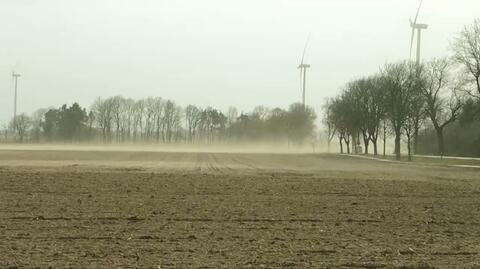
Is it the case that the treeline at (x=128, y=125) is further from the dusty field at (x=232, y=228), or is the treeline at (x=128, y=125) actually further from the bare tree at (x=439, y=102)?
the dusty field at (x=232, y=228)

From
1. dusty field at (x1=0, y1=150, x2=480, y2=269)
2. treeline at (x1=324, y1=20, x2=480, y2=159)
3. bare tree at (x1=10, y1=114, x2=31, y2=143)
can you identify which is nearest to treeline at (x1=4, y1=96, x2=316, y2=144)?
bare tree at (x1=10, y1=114, x2=31, y2=143)

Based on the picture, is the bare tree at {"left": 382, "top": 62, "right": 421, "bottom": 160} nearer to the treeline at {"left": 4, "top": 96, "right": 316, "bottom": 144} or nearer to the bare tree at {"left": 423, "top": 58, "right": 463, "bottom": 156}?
the bare tree at {"left": 423, "top": 58, "right": 463, "bottom": 156}

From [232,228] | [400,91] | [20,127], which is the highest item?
[400,91]

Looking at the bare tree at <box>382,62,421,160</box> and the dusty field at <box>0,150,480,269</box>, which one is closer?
the dusty field at <box>0,150,480,269</box>

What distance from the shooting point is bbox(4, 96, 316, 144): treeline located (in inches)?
7121

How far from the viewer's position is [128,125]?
191m

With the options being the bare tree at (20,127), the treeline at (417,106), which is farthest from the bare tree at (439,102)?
the bare tree at (20,127)

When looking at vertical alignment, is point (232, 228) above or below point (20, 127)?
below

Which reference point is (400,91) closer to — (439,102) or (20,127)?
(439,102)

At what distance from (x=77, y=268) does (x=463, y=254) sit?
755cm

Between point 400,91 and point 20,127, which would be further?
point 20,127

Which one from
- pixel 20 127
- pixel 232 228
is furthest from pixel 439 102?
pixel 20 127

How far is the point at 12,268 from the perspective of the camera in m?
10.1

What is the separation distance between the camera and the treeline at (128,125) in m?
181
